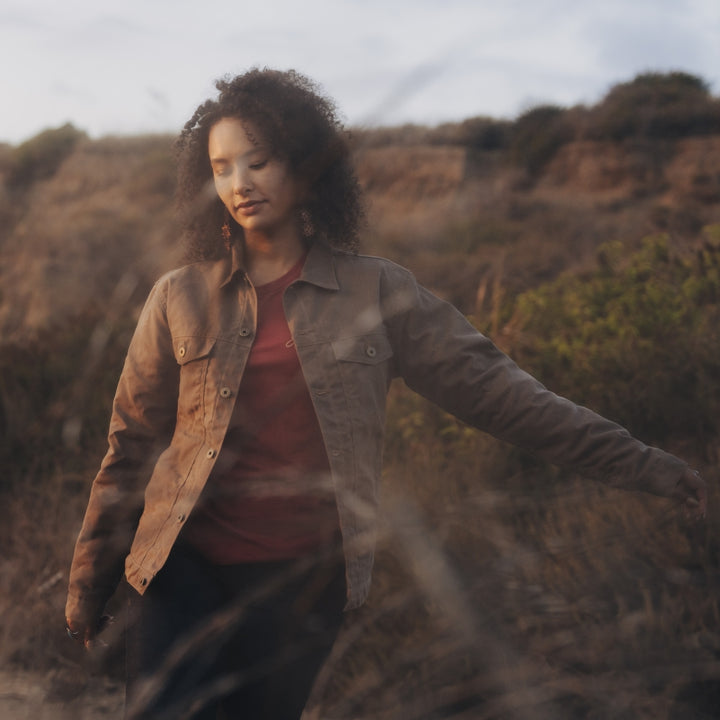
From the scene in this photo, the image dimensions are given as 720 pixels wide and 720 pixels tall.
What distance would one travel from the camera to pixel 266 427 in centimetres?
185

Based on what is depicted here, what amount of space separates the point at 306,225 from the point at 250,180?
213 millimetres

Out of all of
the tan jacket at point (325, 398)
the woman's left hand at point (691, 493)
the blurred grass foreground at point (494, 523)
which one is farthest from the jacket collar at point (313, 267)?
the woman's left hand at point (691, 493)

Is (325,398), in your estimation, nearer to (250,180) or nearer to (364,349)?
(364,349)

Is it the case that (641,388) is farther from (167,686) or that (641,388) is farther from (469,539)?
(167,686)

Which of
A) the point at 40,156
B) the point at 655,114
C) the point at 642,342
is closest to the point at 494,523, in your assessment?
the point at 642,342

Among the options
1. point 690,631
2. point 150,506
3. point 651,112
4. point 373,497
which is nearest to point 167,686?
point 150,506

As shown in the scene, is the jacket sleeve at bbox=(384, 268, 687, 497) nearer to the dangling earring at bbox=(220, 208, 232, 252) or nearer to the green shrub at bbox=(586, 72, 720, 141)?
the dangling earring at bbox=(220, 208, 232, 252)

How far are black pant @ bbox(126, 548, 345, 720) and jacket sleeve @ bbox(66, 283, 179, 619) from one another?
0.18 metres

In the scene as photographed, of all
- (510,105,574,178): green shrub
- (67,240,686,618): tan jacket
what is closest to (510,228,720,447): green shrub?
(67,240,686,618): tan jacket

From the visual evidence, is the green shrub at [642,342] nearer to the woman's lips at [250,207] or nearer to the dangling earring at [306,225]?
the dangling earring at [306,225]

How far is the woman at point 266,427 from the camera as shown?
182 cm

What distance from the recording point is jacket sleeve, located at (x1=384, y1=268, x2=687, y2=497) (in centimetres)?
191

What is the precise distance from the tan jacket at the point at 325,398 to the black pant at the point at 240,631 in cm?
6

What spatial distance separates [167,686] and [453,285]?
9.61 metres
